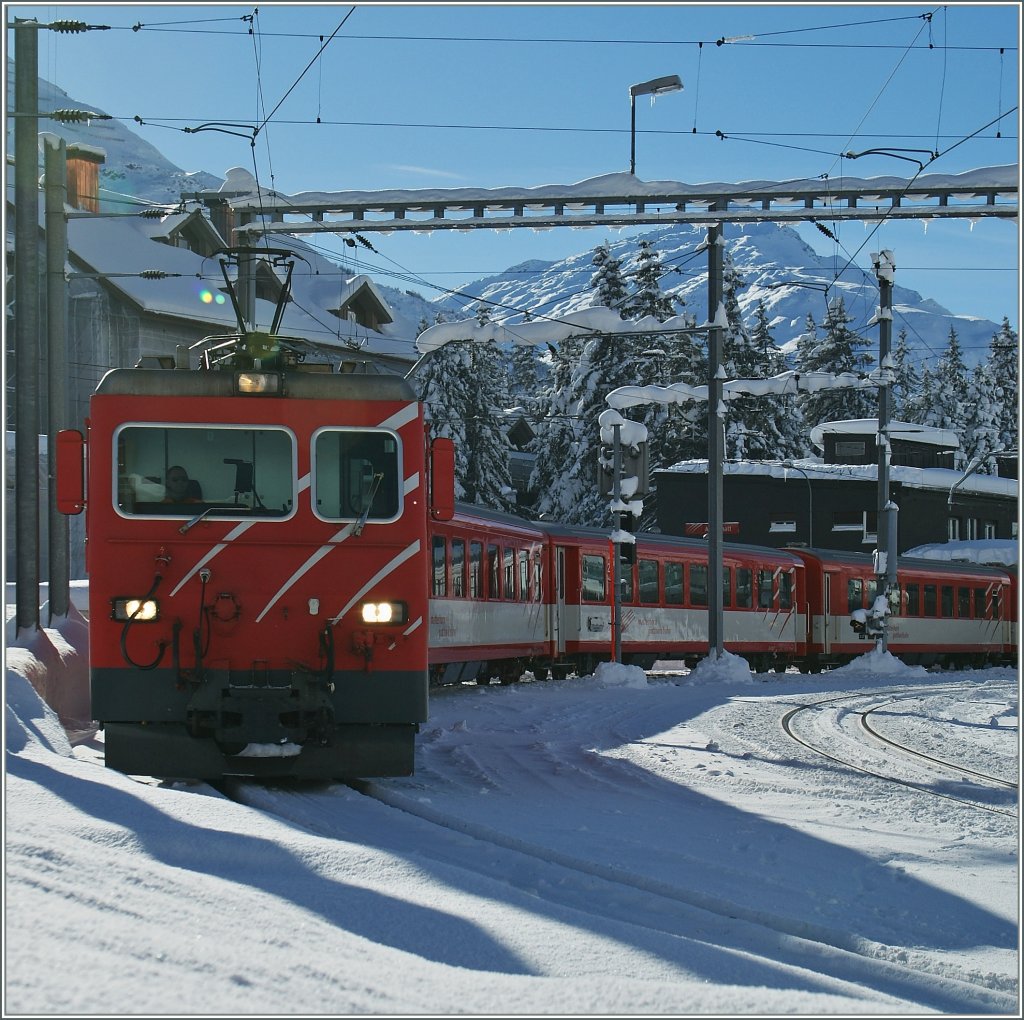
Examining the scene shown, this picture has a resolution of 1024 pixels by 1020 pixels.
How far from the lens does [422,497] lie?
10734 mm

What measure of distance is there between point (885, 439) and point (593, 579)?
727 centimetres

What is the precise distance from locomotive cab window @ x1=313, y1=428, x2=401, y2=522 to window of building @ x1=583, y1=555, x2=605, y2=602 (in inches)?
708

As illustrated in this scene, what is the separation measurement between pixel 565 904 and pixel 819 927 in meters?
1.17

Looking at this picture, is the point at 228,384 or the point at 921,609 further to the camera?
the point at 921,609

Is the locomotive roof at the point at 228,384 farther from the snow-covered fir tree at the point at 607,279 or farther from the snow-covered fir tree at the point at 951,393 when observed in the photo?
the snow-covered fir tree at the point at 951,393

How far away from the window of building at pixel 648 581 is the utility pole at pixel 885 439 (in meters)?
4.79

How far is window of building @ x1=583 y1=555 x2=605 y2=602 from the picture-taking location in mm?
28547

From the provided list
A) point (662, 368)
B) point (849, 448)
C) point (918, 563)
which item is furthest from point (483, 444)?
point (918, 563)

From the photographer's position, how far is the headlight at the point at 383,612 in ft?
34.2

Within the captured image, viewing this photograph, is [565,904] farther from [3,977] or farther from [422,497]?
[422,497]

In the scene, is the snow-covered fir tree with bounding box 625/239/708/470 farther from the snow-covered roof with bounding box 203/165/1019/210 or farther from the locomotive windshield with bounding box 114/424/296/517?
the locomotive windshield with bounding box 114/424/296/517

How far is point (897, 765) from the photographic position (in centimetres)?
1373

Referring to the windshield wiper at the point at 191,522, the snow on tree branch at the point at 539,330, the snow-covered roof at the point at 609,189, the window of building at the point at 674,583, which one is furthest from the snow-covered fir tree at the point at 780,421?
the windshield wiper at the point at 191,522

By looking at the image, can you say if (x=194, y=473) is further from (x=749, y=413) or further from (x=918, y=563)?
(x=749, y=413)
